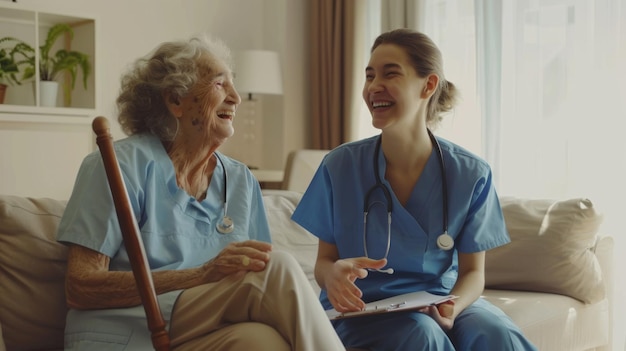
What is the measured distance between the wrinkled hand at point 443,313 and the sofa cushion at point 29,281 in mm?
821

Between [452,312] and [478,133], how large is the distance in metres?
2.13

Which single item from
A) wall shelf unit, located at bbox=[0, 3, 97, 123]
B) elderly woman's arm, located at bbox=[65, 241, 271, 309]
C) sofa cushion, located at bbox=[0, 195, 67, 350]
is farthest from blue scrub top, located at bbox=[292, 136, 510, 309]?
wall shelf unit, located at bbox=[0, 3, 97, 123]

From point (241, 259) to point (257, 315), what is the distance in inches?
4.4

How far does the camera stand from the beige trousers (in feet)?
5.08

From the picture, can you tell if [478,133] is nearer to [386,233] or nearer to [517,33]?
[517,33]

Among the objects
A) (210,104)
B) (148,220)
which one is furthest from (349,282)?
(210,104)

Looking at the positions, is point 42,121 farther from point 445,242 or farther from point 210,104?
point 445,242

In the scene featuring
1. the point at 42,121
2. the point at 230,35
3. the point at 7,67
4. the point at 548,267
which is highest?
the point at 230,35

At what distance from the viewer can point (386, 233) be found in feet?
6.60

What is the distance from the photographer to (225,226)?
1971mm

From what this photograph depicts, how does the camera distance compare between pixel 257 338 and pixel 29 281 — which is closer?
pixel 257 338

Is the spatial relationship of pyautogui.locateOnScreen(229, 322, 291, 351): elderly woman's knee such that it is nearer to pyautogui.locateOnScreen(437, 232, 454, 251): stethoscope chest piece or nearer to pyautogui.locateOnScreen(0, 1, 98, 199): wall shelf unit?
pyautogui.locateOnScreen(437, 232, 454, 251): stethoscope chest piece

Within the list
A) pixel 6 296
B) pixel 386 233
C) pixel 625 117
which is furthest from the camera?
pixel 625 117

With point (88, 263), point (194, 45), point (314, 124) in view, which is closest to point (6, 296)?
point (88, 263)
